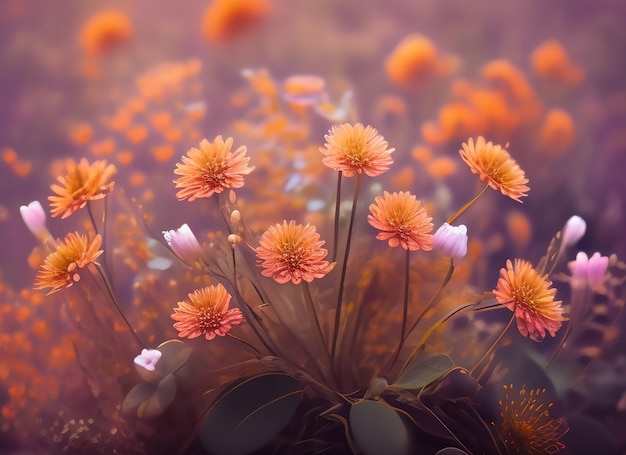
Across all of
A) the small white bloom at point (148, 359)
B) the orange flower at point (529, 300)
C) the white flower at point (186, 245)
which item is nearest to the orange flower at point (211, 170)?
the white flower at point (186, 245)

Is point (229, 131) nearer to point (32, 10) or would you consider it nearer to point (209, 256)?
point (209, 256)

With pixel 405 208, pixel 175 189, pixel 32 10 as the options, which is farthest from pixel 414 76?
pixel 32 10

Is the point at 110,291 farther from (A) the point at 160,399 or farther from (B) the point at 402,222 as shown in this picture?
(B) the point at 402,222

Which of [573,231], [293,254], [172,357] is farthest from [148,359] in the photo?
[573,231]

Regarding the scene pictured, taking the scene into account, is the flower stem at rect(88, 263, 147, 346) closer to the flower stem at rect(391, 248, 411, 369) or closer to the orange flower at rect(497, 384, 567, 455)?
the flower stem at rect(391, 248, 411, 369)

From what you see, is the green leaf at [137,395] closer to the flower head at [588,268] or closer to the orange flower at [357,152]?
the orange flower at [357,152]

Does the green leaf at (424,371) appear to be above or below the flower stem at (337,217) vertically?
below
